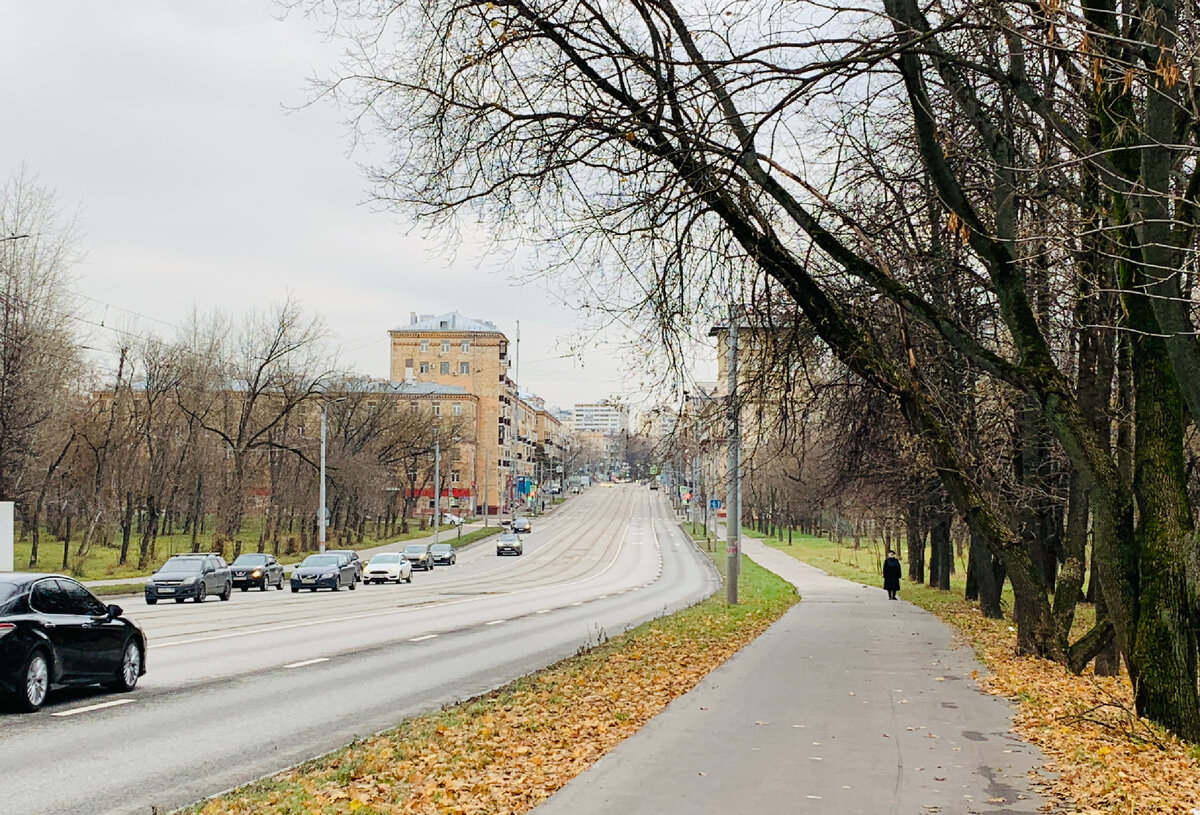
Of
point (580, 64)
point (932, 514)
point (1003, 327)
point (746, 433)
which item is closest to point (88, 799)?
point (580, 64)

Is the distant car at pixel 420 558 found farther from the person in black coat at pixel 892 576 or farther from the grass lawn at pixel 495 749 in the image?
the grass lawn at pixel 495 749

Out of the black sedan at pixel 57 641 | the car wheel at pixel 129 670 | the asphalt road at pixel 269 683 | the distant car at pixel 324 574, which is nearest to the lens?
the asphalt road at pixel 269 683

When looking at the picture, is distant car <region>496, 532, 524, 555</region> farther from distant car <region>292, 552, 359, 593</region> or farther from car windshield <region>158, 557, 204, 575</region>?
car windshield <region>158, 557, 204, 575</region>

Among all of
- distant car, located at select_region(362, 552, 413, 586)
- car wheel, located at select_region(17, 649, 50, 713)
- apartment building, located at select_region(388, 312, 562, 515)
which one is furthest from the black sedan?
apartment building, located at select_region(388, 312, 562, 515)

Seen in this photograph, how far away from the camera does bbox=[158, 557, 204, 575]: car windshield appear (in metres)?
35.6

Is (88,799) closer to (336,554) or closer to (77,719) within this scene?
(77,719)

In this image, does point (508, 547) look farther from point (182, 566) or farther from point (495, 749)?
point (495, 749)

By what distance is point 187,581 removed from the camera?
35156 mm

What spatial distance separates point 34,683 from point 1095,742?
33.9 ft

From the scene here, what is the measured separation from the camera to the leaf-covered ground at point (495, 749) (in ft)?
25.3

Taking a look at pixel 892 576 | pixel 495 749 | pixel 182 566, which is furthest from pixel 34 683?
pixel 892 576

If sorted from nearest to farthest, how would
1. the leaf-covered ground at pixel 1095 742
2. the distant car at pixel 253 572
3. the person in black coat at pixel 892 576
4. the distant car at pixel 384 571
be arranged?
the leaf-covered ground at pixel 1095 742, the person in black coat at pixel 892 576, the distant car at pixel 253 572, the distant car at pixel 384 571

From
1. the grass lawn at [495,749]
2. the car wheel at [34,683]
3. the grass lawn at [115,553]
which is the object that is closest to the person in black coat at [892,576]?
the grass lawn at [495,749]

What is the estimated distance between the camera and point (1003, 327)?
21.2 meters
